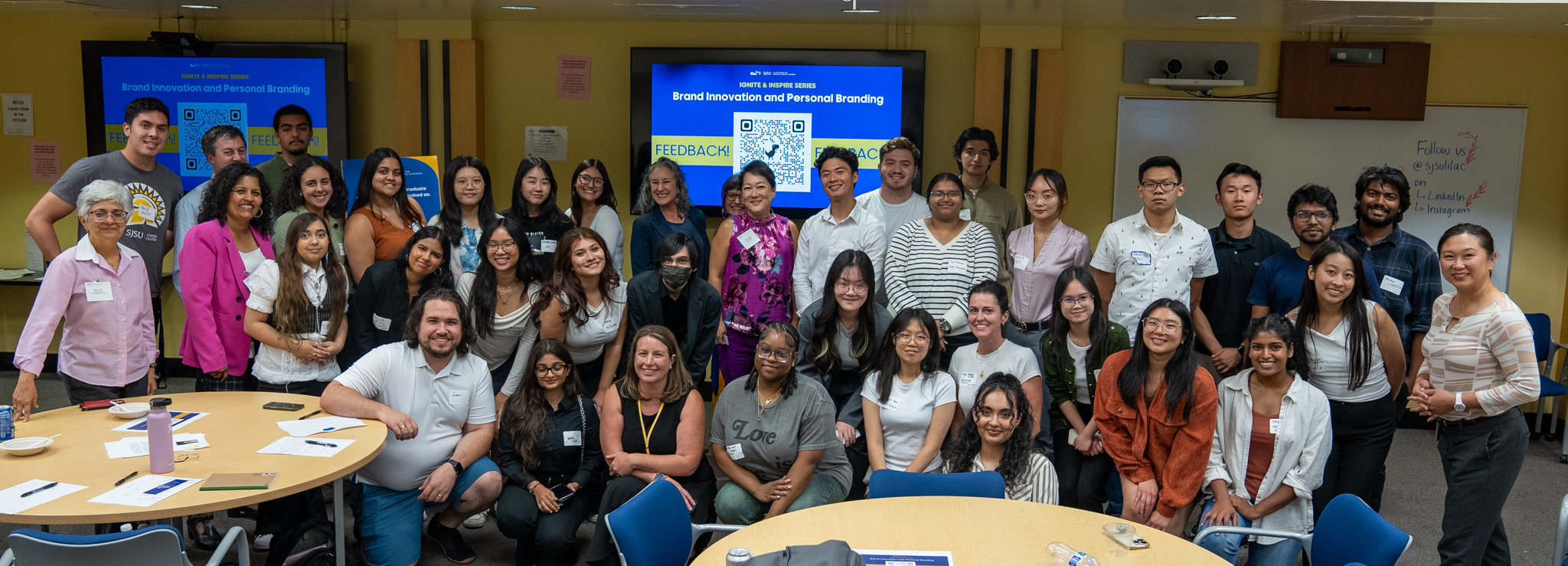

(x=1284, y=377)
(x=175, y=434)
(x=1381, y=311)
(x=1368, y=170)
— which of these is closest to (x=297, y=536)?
(x=175, y=434)

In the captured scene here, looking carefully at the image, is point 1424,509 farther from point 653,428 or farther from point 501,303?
point 501,303

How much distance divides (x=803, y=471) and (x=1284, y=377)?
171cm

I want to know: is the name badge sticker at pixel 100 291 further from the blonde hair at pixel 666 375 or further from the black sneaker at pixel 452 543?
the blonde hair at pixel 666 375

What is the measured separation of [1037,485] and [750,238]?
175cm

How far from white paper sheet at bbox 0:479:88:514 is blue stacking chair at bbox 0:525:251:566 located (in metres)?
0.26

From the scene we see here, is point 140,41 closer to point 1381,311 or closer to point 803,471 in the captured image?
point 803,471

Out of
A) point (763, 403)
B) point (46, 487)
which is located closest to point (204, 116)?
point (46, 487)

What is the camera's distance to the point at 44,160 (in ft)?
21.7

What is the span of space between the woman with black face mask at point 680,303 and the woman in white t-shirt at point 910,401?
82 cm

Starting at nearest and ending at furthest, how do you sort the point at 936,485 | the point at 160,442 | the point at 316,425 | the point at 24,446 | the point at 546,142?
the point at 160,442
the point at 24,446
the point at 936,485
the point at 316,425
the point at 546,142

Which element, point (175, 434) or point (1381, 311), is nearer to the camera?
point (175, 434)

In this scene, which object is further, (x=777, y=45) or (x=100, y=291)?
(x=777, y=45)

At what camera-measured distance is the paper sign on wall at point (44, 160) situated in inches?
259

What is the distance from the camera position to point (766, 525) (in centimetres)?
267
